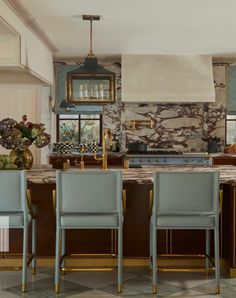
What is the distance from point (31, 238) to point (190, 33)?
3.34 meters

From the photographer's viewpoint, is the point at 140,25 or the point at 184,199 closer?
the point at 184,199

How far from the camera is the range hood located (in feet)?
25.0

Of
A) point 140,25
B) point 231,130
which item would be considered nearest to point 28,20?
point 140,25

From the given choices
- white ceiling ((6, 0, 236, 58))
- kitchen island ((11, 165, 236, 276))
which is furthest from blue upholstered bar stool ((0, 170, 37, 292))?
white ceiling ((6, 0, 236, 58))

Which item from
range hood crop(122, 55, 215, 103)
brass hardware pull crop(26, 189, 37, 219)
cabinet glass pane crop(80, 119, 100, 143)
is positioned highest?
range hood crop(122, 55, 215, 103)

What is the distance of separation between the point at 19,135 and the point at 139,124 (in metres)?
3.67

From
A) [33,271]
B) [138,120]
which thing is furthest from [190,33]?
[33,271]

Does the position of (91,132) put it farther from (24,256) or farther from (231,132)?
(24,256)

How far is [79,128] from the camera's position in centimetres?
826

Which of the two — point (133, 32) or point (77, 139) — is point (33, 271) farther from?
point (77, 139)

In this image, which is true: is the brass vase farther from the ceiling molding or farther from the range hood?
the range hood

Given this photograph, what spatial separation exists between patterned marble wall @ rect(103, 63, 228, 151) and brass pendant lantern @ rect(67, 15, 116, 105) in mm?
2916

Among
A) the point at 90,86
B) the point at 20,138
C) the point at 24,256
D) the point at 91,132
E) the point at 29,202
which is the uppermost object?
the point at 90,86

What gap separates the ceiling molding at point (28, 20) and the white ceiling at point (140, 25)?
0.04 m
